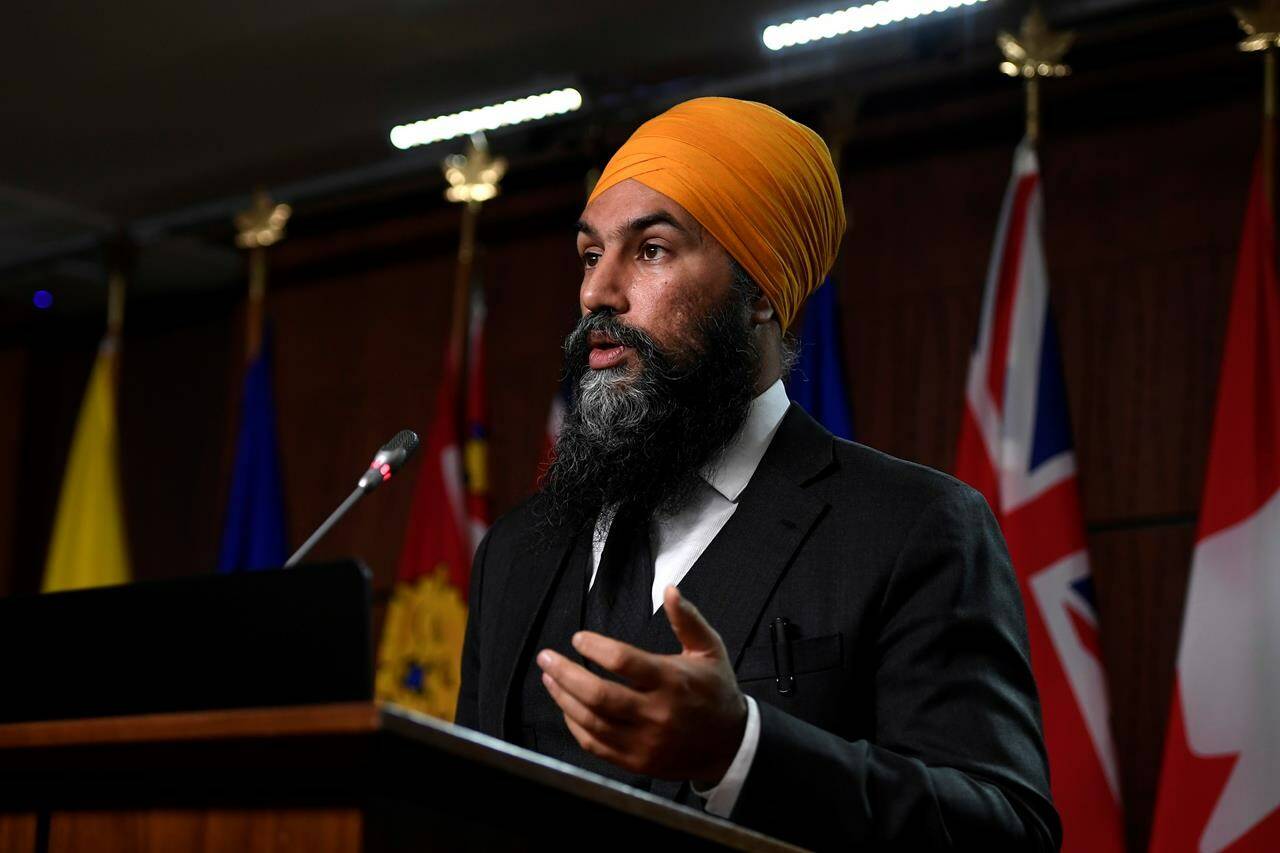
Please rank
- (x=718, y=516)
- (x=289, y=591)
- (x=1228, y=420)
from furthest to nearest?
(x=1228, y=420), (x=718, y=516), (x=289, y=591)

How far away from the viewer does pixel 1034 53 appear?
4406 mm

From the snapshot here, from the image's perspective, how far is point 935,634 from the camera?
5.85ft

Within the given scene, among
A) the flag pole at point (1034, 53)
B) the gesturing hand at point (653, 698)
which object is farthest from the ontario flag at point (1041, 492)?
the gesturing hand at point (653, 698)

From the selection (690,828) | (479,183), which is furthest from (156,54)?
(690,828)

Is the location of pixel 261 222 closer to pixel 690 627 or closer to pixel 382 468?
pixel 382 468

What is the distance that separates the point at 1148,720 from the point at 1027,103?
193 centimetres

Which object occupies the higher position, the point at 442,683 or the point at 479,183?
the point at 479,183

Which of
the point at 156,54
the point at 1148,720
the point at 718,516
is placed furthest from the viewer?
the point at 156,54

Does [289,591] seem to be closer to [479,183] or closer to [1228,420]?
[1228,420]

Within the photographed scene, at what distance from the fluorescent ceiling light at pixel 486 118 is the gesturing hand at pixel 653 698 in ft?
13.4

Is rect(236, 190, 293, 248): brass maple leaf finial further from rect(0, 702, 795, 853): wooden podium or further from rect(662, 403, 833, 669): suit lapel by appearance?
rect(0, 702, 795, 853): wooden podium

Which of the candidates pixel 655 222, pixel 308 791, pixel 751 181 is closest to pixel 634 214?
pixel 655 222

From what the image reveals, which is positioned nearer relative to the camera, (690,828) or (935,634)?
(690,828)

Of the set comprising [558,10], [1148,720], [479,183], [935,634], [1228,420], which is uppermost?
[558,10]
